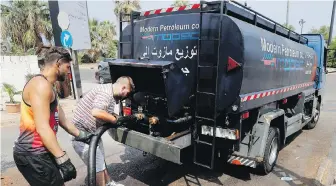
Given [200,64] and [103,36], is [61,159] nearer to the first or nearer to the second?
[200,64]

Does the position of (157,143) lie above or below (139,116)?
below

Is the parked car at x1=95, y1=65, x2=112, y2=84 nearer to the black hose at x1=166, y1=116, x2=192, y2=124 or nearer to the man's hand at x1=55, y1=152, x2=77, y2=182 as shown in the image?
the black hose at x1=166, y1=116, x2=192, y2=124

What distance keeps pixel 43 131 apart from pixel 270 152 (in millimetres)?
3800

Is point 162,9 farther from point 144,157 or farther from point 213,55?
point 144,157

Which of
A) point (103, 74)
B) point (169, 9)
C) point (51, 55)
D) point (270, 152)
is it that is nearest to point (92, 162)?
point (51, 55)

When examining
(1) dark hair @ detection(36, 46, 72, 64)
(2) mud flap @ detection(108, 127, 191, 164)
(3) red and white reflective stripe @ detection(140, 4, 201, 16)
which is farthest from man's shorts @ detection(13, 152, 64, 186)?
(3) red and white reflective stripe @ detection(140, 4, 201, 16)

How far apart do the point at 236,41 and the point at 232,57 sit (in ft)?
0.69

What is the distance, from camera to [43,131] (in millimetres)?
2162

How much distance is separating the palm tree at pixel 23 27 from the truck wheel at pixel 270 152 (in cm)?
1277

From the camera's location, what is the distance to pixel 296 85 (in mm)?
6117

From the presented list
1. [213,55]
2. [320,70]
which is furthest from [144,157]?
[320,70]

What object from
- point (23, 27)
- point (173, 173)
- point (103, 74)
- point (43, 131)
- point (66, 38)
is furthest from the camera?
point (103, 74)

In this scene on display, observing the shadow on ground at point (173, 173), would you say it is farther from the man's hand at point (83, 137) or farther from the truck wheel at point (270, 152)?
the man's hand at point (83, 137)

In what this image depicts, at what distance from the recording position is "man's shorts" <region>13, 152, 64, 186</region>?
2.31 m
